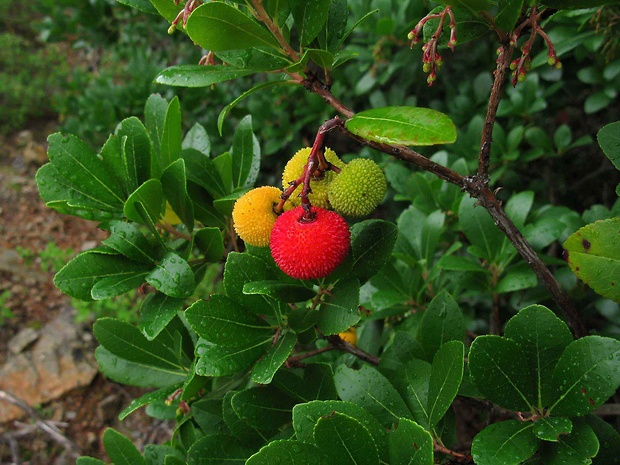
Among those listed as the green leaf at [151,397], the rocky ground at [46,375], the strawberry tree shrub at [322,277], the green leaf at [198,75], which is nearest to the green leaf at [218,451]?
the strawberry tree shrub at [322,277]

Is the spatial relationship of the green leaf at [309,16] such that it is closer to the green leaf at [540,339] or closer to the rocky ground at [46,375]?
the green leaf at [540,339]

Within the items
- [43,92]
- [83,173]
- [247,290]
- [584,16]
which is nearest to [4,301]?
[43,92]

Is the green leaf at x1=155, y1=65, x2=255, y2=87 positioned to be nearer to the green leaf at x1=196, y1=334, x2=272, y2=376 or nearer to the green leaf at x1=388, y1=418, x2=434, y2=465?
the green leaf at x1=196, y1=334, x2=272, y2=376

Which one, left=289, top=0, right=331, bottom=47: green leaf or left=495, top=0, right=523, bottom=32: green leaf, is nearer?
left=495, top=0, right=523, bottom=32: green leaf

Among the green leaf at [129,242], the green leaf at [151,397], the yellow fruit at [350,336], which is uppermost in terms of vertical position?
the green leaf at [129,242]

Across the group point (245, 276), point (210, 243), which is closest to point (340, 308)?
point (245, 276)

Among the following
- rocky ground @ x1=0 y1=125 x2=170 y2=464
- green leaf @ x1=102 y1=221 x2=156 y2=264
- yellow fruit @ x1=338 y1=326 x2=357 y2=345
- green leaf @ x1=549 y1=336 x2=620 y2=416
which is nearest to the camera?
green leaf @ x1=549 y1=336 x2=620 y2=416

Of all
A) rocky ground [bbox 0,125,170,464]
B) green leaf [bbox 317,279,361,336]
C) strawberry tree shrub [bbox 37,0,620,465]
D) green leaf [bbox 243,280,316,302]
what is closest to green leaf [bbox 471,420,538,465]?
strawberry tree shrub [bbox 37,0,620,465]
